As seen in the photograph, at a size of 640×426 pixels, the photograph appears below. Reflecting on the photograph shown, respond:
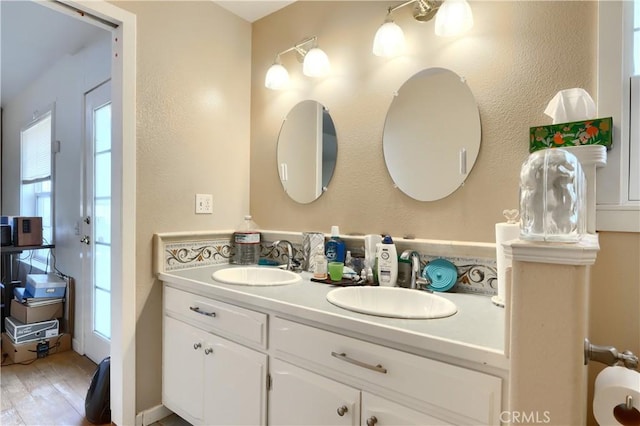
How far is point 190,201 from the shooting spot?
195 cm

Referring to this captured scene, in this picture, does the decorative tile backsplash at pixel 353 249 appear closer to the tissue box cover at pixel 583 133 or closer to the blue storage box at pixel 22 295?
the tissue box cover at pixel 583 133

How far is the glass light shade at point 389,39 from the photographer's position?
154cm

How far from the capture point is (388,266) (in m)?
1.46

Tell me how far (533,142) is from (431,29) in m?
0.73

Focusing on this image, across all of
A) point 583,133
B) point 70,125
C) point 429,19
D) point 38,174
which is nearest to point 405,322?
point 583,133

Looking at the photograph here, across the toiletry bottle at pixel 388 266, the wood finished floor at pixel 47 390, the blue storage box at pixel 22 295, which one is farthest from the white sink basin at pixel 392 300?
the blue storage box at pixel 22 295

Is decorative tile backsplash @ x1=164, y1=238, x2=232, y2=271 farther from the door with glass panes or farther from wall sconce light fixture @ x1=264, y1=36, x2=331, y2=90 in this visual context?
wall sconce light fixture @ x1=264, y1=36, x2=331, y2=90

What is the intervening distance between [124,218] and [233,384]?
945mm

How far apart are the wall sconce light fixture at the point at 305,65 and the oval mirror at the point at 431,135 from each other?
0.47m

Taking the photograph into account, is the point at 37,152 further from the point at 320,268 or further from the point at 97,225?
the point at 320,268

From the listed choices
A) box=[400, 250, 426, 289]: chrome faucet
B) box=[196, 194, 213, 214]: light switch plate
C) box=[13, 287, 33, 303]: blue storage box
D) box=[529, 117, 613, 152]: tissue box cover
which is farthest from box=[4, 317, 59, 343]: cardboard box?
box=[529, 117, 613, 152]: tissue box cover

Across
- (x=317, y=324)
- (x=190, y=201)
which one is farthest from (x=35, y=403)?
(x=317, y=324)

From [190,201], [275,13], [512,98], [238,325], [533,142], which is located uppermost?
[275,13]

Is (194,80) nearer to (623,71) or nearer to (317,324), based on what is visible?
(317,324)
